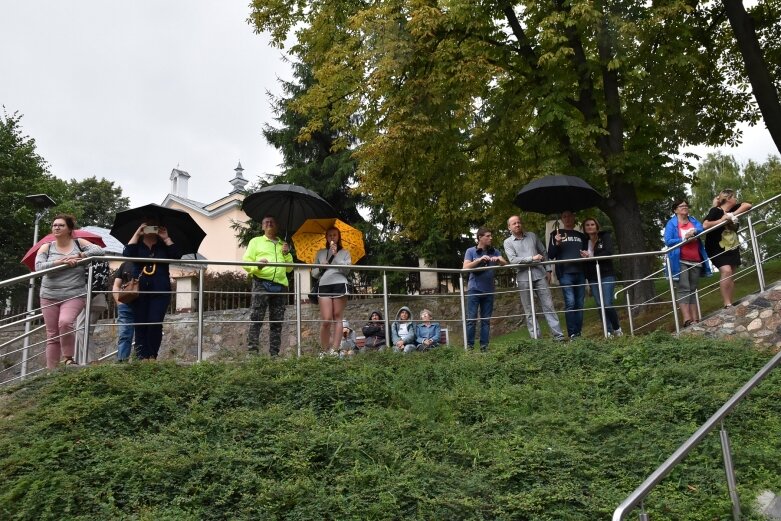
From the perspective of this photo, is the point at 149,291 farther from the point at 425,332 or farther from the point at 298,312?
Result: the point at 425,332

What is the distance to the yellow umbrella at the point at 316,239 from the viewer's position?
32.2 feet

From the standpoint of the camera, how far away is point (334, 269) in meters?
9.53

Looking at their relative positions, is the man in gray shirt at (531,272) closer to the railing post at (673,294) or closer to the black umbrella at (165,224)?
the railing post at (673,294)

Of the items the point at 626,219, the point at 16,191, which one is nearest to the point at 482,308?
the point at 626,219

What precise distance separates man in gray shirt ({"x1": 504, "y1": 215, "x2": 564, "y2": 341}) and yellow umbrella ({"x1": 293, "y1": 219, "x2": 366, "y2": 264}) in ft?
6.81

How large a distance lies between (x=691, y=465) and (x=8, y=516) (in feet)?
17.1

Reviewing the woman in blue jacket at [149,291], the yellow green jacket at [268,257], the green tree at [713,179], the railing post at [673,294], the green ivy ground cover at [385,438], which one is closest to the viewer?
the green ivy ground cover at [385,438]

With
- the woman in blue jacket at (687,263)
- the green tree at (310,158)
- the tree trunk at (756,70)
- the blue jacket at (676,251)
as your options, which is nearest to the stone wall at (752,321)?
the woman in blue jacket at (687,263)

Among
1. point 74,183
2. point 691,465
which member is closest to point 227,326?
point 691,465

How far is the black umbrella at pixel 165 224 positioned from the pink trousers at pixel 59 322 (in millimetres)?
1023

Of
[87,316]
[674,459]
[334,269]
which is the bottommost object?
[674,459]

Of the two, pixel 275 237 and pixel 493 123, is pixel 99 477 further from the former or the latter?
pixel 493 123

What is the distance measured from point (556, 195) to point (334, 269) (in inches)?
133

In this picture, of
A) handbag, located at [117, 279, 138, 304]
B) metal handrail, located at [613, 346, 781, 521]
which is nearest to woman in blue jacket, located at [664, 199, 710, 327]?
metal handrail, located at [613, 346, 781, 521]
